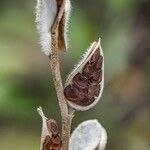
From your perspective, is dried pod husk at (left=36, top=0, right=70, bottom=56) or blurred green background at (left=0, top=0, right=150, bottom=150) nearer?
dried pod husk at (left=36, top=0, right=70, bottom=56)

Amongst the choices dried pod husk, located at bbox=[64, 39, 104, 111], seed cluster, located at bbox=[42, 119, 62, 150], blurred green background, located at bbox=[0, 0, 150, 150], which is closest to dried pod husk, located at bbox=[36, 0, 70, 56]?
dried pod husk, located at bbox=[64, 39, 104, 111]

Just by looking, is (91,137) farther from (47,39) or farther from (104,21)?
(104,21)

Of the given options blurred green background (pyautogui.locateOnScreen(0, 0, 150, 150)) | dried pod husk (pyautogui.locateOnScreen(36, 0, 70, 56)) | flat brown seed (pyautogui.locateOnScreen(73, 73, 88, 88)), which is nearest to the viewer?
dried pod husk (pyautogui.locateOnScreen(36, 0, 70, 56))

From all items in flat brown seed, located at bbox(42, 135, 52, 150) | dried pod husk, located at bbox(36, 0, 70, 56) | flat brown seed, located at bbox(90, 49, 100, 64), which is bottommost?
flat brown seed, located at bbox(42, 135, 52, 150)

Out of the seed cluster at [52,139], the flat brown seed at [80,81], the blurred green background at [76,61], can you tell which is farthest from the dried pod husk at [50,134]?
the blurred green background at [76,61]

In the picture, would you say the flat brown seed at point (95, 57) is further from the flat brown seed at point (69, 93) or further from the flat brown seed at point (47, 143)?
the flat brown seed at point (47, 143)

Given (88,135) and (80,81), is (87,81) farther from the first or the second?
(88,135)

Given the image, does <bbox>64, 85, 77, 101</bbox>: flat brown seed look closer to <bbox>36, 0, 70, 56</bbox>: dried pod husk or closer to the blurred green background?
<bbox>36, 0, 70, 56</bbox>: dried pod husk
